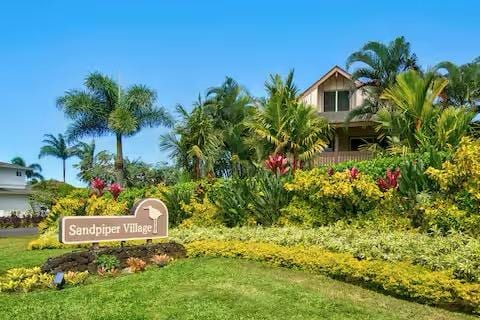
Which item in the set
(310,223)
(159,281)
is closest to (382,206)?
(310,223)

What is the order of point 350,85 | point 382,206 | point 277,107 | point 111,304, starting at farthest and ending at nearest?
point 350,85
point 277,107
point 382,206
point 111,304

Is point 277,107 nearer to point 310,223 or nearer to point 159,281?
point 310,223

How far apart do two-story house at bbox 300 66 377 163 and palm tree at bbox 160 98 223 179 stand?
5.21 metres

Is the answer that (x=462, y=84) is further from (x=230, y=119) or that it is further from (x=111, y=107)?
(x=111, y=107)

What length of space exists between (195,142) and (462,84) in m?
12.9

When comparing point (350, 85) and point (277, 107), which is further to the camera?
point (350, 85)

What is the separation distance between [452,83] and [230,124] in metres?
11.7

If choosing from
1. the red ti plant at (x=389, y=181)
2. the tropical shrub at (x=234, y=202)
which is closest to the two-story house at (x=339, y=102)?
the tropical shrub at (x=234, y=202)

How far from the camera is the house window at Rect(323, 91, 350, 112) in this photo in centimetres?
2959

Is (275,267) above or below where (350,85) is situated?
below

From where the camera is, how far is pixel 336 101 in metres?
29.7

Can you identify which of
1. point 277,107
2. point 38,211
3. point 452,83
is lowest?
point 38,211

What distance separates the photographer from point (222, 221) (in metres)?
13.6

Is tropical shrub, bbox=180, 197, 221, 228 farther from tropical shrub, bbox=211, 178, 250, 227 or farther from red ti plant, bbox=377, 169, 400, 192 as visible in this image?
red ti plant, bbox=377, 169, 400, 192
